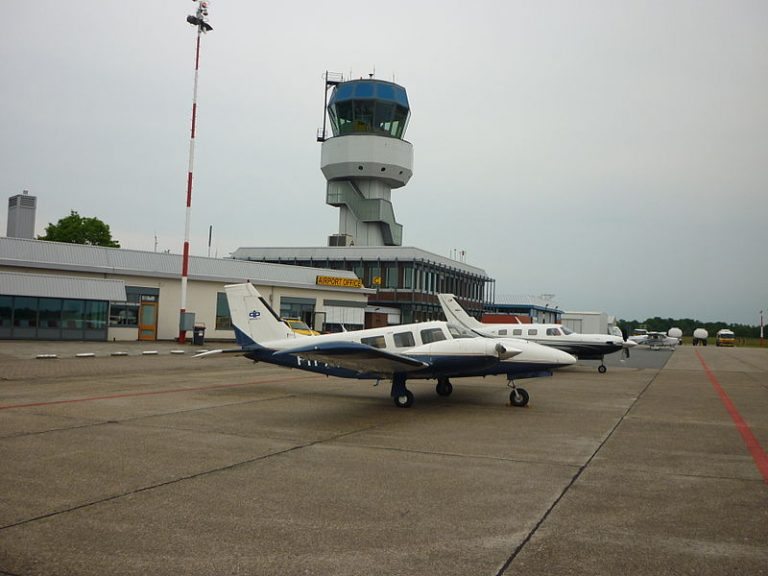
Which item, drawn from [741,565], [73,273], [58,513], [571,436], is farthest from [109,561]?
[73,273]

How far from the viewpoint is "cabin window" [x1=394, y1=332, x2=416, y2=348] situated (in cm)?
1457

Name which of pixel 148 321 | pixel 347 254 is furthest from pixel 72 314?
pixel 347 254

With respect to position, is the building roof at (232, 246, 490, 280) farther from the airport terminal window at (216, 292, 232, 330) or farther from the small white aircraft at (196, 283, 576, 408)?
the small white aircraft at (196, 283, 576, 408)

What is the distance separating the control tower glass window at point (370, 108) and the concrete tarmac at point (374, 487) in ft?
184

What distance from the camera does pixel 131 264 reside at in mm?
38969

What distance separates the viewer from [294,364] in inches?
614

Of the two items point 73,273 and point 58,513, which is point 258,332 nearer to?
point 58,513

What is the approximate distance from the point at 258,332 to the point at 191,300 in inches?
1052

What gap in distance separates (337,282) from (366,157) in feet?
67.6

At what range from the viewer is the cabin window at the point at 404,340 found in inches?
574

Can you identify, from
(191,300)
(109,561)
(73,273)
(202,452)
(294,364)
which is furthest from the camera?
(191,300)

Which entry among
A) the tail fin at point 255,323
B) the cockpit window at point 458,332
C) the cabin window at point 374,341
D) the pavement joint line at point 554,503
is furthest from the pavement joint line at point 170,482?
the tail fin at point 255,323

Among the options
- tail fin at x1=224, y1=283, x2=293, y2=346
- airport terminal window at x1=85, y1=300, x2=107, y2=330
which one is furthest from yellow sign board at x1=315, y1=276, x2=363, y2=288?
tail fin at x1=224, y1=283, x2=293, y2=346

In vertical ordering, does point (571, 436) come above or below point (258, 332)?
below
